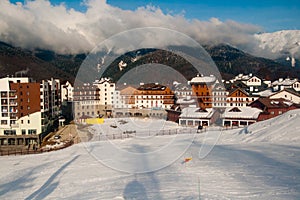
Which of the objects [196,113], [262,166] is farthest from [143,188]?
[196,113]

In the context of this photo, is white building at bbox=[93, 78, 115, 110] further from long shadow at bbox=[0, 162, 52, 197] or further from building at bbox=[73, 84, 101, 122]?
long shadow at bbox=[0, 162, 52, 197]

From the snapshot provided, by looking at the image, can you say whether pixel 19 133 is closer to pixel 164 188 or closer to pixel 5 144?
pixel 5 144

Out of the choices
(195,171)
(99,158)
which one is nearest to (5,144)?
(99,158)

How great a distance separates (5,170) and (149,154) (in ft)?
18.4

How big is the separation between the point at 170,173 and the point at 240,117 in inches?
647

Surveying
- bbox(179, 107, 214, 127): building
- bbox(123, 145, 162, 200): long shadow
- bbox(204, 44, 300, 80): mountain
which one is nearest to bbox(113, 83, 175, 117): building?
bbox(179, 107, 214, 127): building

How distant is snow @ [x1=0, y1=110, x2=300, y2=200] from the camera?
598 cm

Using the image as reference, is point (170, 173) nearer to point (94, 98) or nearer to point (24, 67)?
point (94, 98)

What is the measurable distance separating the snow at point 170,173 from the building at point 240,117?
9.57m

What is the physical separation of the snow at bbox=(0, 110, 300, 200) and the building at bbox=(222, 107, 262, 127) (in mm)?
9569

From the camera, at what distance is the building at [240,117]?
22.3 metres

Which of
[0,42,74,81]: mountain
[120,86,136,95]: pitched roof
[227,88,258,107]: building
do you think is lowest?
[227,88,258,107]: building

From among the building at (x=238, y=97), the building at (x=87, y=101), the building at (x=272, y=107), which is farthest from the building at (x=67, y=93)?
the building at (x=272, y=107)

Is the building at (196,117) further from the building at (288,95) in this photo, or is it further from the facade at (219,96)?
the building at (288,95)
